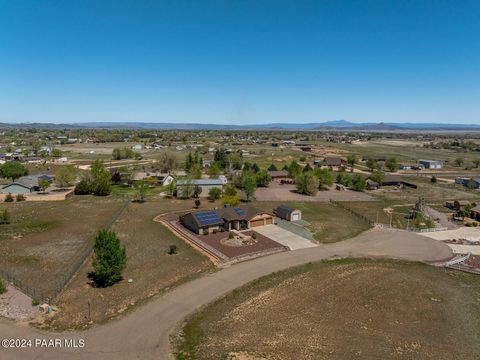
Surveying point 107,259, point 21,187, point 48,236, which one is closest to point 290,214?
point 107,259

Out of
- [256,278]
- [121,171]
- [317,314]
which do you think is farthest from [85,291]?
[121,171]

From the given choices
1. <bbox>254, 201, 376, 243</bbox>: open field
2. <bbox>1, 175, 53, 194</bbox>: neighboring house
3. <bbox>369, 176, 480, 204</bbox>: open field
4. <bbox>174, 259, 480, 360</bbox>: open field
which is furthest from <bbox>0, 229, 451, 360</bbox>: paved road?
<bbox>1, 175, 53, 194</bbox>: neighboring house

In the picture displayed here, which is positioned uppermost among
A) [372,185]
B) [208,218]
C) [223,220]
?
[208,218]

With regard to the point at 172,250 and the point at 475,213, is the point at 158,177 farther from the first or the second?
the point at 475,213

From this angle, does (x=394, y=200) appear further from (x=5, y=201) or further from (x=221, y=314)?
(x=5, y=201)

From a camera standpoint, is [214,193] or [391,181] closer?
[214,193]

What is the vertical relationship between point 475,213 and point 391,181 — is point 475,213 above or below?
below

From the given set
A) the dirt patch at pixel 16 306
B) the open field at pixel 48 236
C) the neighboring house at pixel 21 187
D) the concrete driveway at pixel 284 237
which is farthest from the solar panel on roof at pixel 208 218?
the neighboring house at pixel 21 187

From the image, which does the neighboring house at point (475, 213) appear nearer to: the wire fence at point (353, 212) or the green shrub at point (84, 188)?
the wire fence at point (353, 212)
